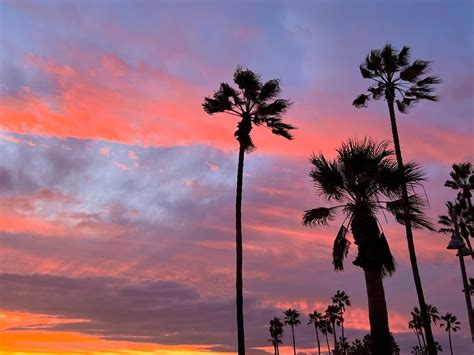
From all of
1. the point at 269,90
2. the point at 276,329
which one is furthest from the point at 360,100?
the point at 276,329

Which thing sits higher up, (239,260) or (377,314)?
(239,260)

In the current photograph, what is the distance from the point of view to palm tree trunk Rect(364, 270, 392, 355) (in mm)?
19688

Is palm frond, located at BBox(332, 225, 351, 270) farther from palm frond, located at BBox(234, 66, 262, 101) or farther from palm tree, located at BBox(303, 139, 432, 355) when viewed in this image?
palm frond, located at BBox(234, 66, 262, 101)

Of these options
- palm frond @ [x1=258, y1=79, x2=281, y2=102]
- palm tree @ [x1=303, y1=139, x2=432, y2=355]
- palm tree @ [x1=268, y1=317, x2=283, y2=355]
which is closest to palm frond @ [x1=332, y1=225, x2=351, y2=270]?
palm tree @ [x1=303, y1=139, x2=432, y2=355]

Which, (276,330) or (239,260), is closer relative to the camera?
(239,260)

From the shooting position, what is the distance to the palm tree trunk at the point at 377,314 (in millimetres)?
19688

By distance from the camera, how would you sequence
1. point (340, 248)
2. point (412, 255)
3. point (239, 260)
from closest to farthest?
point (340, 248) → point (239, 260) → point (412, 255)

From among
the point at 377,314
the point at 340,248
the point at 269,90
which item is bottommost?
the point at 377,314

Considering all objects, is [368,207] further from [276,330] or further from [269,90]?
[276,330]

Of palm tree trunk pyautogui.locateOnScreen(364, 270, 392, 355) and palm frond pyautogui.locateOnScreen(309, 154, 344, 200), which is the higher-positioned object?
palm frond pyautogui.locateOnScreen(309, 154, 344, 200)

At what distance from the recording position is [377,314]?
20172 mm

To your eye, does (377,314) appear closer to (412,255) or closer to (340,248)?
(340,248)

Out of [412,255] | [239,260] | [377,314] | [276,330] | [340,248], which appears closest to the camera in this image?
[377,314]

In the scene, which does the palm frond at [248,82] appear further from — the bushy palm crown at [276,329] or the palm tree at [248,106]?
the bushy palm crown at [276,329]
